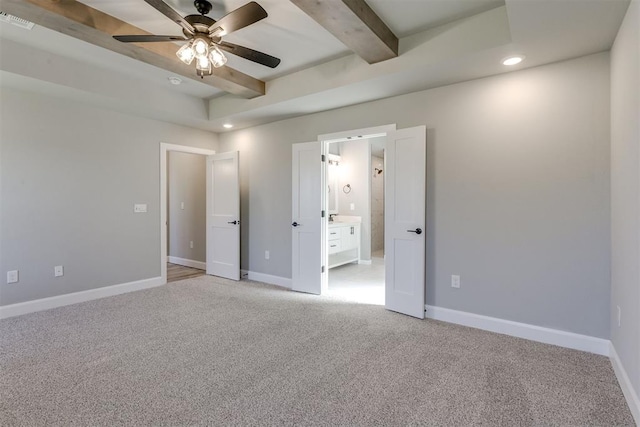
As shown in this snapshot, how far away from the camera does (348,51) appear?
10.2 feet

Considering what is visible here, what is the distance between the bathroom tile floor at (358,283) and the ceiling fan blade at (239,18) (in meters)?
3.09

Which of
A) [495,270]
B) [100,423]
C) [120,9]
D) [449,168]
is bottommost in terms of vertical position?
[100,423]

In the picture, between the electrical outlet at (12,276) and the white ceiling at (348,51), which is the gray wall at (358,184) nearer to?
the white ceiling at (348,51)

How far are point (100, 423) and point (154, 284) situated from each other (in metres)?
3.07

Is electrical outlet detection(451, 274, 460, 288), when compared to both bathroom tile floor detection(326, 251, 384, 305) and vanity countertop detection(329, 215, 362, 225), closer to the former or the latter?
bathroom tile floor detection(326, 251, 384, 305)

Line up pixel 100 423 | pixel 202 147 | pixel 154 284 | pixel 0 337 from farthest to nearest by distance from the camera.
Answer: pixel 202 147
pixel 154 284
pixel 0 337
pixel 100 423

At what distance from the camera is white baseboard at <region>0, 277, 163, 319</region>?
3.34m

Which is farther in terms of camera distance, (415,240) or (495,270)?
(415,240)

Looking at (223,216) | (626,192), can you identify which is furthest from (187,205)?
(626,192)

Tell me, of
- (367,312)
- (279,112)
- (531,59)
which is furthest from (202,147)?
(531,59)

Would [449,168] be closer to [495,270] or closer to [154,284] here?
[495,270]

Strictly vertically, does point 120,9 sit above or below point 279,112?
above

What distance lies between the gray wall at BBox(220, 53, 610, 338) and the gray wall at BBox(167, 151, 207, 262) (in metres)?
3.69

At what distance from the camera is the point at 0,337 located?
9.14ft
